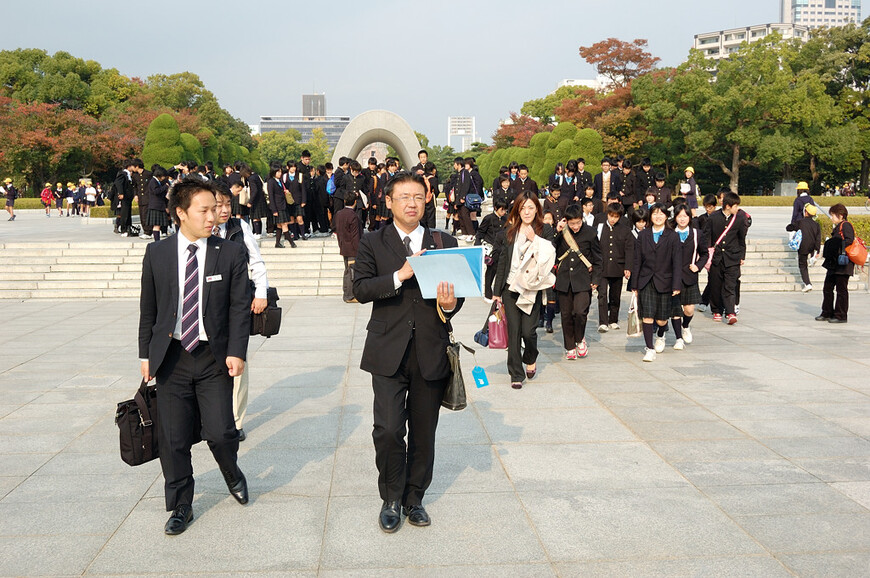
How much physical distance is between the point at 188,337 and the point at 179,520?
3.00 ft

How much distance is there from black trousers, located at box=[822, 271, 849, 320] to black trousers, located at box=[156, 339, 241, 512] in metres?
8.72

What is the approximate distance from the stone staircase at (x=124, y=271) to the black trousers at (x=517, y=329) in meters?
6.74

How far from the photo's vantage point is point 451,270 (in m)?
3.18

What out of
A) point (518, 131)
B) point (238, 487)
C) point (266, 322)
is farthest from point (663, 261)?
point (518, 131)

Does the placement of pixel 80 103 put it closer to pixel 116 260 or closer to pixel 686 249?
pixel 116 260

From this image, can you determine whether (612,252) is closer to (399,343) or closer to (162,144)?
(399,343)

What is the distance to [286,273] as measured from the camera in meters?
13.3

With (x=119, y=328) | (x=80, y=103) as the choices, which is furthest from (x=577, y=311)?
(x=80, y=103)

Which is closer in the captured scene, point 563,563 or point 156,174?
point 563,563

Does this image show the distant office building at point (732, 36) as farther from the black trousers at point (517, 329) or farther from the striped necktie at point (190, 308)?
the striped necktie at point (190, 308)

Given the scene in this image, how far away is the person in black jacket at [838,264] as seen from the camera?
9188 mm

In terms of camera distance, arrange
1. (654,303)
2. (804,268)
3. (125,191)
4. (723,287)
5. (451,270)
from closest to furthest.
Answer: (451,270) → (654,303) → (723,287) → (804,268) → (125,191)

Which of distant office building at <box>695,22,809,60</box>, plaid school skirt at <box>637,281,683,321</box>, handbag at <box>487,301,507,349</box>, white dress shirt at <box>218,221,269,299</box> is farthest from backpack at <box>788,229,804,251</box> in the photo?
distant office building at <box>695,22,809,60</box>

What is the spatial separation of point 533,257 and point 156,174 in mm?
9963
